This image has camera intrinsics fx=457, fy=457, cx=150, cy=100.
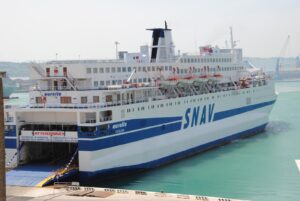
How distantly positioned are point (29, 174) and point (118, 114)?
211 inches

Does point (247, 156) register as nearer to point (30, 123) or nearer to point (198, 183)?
point (198, 183)

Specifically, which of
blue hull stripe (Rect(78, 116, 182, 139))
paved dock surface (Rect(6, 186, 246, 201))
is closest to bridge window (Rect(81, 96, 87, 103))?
blue hull stripe (Rect(78, 116, 182, 139))

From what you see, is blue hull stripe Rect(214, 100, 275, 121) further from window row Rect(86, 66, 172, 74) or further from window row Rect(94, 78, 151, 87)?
window row Rect(94, 78, 151, 87)

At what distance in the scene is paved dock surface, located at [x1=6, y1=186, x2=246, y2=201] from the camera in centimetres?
1839

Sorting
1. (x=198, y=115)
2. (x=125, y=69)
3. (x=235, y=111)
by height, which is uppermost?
(x=125, y=69)

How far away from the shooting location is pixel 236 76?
39.8 m

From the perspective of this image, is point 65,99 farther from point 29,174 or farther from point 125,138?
point 29,174

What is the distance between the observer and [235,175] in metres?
24.7

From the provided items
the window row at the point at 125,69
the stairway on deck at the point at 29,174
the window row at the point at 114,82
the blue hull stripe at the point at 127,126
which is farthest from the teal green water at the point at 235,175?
the window row at the point at 125,69

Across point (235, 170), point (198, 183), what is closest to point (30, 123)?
point (198, 183)

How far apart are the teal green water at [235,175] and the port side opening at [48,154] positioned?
2691 mm

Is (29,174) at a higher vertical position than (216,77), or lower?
lower

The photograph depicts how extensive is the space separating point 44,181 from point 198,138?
13.0 metres

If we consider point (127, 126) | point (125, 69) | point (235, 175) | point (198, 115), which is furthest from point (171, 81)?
point (235, 175)
